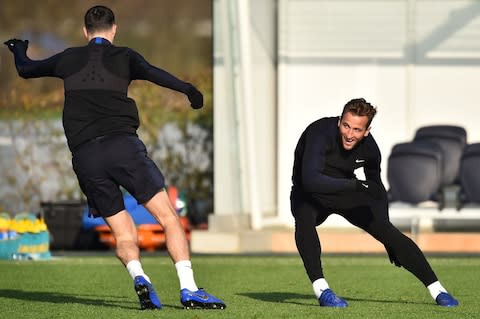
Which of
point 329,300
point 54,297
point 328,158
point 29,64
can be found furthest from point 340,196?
point 54,297

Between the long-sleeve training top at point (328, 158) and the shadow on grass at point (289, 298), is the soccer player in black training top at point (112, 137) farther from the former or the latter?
→ the shadow on grass at point (289, 298)

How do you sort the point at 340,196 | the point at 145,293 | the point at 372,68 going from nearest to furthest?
1. the point at 145,293
2. the point at 340,196
3. the point at 372,68

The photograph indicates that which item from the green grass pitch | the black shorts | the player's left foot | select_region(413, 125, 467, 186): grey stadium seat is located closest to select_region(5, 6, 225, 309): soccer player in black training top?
the black shorts

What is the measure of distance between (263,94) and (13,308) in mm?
12675

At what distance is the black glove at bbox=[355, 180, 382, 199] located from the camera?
912cm

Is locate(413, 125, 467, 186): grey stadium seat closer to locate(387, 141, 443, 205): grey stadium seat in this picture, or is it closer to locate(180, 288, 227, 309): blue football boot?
locate(387, 141, 443, 205): grey stadium seat

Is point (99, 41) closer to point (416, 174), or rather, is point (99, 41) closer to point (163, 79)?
point (163, 79)

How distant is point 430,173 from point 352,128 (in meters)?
10.7

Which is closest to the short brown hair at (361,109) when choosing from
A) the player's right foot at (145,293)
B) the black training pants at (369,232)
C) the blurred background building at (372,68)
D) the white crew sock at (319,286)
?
the black training pants at (369,232)

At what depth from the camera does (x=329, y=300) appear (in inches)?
376

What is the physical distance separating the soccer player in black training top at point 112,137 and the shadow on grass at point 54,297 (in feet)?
2.26

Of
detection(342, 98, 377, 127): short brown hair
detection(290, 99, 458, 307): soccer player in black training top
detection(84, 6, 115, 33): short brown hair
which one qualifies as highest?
detection(84, 6, 115, 33): short brown hair

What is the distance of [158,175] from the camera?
9188 mm

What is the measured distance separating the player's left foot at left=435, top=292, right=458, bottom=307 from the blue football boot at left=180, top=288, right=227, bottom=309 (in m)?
1.57
